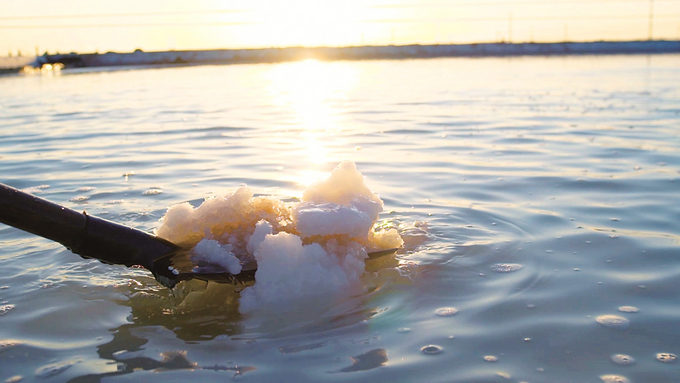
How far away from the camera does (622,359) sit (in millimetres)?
2619

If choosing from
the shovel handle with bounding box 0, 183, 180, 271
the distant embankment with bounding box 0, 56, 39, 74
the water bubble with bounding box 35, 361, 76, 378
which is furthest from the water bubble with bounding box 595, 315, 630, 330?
the distant embankment with bounding box 0, 56, 39, 74

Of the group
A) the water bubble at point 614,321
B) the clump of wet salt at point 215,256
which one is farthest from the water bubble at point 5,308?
the water bubble at point 614,321

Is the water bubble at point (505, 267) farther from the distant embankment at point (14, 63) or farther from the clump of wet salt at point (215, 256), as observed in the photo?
the distant embankment at point (14, 63)

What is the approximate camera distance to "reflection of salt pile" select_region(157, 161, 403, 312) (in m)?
3.24

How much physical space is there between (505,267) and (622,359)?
1183mm

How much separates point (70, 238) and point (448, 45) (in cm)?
5242

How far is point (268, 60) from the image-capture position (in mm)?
48906

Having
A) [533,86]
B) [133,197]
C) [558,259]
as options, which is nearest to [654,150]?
[558,259]

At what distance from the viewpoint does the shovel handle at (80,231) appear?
2832 millimetres

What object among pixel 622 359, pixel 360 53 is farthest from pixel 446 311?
pixel 360 53

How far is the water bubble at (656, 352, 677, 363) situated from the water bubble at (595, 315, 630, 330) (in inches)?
11.2

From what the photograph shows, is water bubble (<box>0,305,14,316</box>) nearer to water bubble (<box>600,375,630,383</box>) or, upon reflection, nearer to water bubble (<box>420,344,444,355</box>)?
water bubble (<box>420,344,444,355</box>)

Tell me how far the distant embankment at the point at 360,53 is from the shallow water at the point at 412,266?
3990cm

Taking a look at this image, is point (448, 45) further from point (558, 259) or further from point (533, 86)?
point (558, 259)
